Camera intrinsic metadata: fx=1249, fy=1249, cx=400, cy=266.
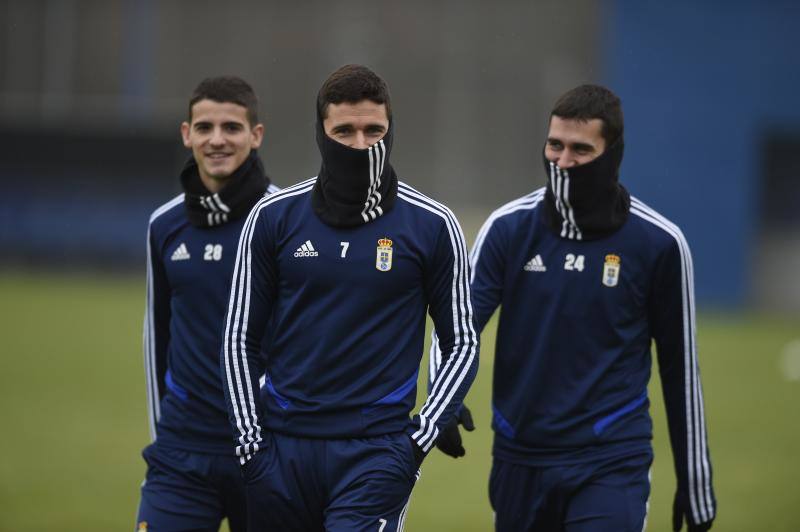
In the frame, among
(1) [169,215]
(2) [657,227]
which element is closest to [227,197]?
(1) [169,215]

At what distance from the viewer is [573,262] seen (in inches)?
215

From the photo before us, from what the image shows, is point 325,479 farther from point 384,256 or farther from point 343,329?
point 384,256

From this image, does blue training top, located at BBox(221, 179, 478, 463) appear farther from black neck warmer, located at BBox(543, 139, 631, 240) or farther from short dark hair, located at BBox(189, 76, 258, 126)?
short dark hair, located at BBox(189, 76, 258, 126)

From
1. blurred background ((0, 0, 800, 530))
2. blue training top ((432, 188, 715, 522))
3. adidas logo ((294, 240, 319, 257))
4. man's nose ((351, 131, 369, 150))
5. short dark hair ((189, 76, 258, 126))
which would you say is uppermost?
blurred background ((0, 0, 800, 530))

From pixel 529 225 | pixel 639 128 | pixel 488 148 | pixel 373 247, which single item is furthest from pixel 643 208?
pixel 488 148

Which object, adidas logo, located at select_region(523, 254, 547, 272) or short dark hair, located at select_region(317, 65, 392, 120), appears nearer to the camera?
short dark hair, located at select_region(317, 65, 392, 120)

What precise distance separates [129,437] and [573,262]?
8.63 m

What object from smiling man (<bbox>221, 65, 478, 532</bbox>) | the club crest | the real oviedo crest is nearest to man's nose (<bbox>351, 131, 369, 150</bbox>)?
smiling man (<bbox>221, 65, 478, 532</bbox>)

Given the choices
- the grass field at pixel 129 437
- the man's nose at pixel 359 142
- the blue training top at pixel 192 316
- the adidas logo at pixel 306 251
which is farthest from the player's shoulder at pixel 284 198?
the grass field at pixel 129 437

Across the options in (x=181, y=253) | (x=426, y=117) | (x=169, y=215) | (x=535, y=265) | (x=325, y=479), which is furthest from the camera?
(x=426, y=117)

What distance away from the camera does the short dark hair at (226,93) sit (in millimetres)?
5840

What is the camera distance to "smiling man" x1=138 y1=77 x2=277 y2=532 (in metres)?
5.60

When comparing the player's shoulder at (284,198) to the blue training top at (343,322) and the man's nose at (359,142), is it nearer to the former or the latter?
the blue training top at (343,322)

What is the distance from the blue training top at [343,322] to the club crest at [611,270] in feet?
2.82
